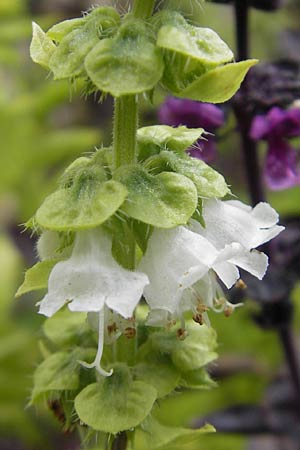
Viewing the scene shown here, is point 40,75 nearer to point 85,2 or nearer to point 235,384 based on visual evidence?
point 85,2

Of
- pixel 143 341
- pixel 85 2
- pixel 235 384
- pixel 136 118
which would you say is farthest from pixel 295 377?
pixel 85 2

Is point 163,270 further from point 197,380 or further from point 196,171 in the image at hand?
point 197,380

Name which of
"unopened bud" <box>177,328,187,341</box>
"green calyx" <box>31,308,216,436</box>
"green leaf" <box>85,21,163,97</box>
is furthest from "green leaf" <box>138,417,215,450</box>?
"green leaf" <box>85,21,163,97</box>

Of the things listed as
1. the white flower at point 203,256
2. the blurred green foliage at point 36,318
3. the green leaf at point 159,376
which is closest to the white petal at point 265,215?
the white flower at point 203,256

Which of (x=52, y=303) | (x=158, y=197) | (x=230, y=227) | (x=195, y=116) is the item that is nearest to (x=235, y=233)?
(x=230, y=227)

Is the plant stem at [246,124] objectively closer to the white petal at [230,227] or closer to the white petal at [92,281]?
the white petal at [230,227]

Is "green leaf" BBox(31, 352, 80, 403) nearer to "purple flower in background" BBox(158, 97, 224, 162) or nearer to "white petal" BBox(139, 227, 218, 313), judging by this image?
"white petal" BBox(139, 227, 218, 313)
